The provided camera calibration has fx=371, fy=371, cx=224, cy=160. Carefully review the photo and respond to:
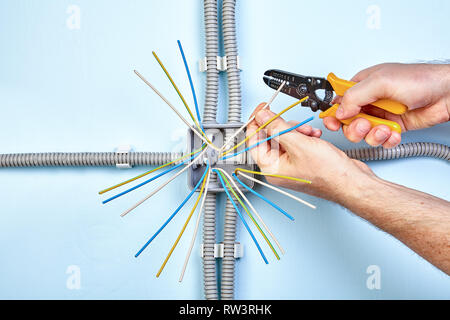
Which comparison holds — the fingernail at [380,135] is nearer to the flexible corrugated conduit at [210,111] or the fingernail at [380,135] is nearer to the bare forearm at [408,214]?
the bare forearm at [408,214]

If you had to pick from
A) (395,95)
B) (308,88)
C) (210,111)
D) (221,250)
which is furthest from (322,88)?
(221,250)

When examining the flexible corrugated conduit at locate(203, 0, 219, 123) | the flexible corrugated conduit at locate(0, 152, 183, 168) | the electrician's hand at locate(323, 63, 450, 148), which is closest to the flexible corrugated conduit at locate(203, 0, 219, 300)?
the flexible corrugated conduit at locate(203, 0, 219, 123)

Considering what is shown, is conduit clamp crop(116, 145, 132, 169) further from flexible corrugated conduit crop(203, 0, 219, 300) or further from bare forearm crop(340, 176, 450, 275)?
bare forearm crop(340, 176, 450, 275)

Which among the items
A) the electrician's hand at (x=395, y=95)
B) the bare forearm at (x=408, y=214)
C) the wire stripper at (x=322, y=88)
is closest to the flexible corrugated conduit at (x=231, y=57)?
the wire stripper at (x=322, y=88)

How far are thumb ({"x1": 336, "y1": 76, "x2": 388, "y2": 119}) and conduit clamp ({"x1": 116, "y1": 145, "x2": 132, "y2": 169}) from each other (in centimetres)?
51

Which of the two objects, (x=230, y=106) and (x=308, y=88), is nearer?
(x=308, y=88)

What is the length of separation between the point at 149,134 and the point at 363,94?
0.51 m

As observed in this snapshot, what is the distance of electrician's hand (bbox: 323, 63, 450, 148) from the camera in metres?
0.70

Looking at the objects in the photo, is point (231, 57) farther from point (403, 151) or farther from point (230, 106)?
point (403, 151)

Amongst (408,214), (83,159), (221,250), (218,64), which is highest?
(218,64)

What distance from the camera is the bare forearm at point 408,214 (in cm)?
61

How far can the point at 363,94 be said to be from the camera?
27.4 inches

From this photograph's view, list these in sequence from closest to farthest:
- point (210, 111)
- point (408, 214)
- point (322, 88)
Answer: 1. point (408, 214)
2. point (322, 88)
3. point (210, 111)

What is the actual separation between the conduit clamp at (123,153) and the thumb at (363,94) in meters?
0.51
